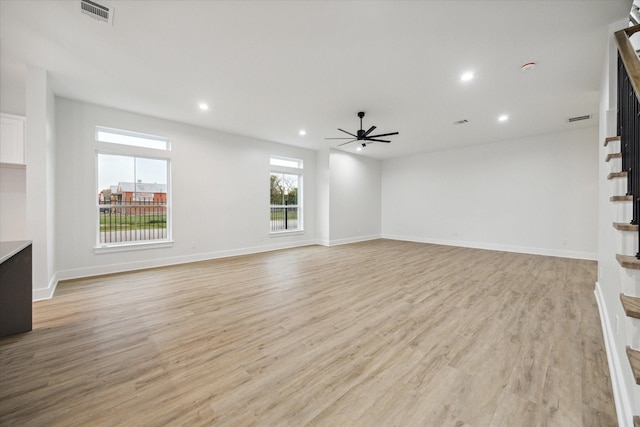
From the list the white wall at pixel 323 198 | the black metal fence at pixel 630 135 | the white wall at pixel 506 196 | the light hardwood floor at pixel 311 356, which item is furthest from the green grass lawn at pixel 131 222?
the white wall at pixel 506 196

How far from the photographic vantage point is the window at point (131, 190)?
453 cm

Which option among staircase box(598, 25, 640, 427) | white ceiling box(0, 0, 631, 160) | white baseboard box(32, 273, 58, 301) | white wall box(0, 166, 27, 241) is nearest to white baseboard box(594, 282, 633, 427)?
staircase box(598, 25, 640, 427)

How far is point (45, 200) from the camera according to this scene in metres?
3.29

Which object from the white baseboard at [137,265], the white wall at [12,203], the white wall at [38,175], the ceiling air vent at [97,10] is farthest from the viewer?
the white baseboard at [137,265]

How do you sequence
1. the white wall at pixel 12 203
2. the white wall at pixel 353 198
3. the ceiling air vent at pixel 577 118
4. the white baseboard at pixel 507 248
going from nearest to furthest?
the white wall at pixel 12 203
the ceiling air vent at pixel 577 118
the white baseboard at pixel 507 248
the white wall at pixel 353 198

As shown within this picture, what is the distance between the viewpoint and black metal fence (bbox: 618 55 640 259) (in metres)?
1.55

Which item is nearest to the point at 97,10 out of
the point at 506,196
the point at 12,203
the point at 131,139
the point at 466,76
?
the point at 131,139

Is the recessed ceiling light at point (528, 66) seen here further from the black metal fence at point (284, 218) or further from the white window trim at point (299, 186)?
the black metal fence at point (284, 218)

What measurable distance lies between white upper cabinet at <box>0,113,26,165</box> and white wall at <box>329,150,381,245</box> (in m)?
6.00

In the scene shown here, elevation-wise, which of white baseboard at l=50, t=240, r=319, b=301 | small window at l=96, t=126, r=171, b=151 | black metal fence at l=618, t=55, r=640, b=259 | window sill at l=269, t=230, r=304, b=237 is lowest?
white baseboard at l=50, t=240, r=319, b=301

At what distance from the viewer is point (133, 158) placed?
483 cm

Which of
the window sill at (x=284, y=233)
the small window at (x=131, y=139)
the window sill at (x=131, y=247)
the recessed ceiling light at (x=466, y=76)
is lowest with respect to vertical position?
the window sill at (x=131, y=247)

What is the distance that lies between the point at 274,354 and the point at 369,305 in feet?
4.59

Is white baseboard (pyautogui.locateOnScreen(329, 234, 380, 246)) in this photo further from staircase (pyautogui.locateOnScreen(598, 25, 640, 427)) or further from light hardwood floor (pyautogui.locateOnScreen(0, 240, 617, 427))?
staircase (pyautogui.locateOnScreen(598, 25, 640, 427))
